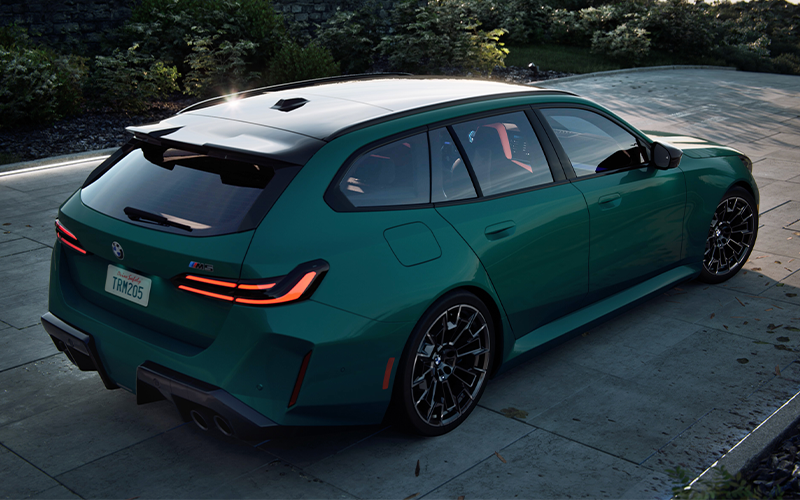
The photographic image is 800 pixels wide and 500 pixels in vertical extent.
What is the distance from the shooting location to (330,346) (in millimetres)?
3158

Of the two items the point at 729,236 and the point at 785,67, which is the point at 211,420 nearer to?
the point at 729,236

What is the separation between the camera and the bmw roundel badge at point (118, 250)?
3.42 meters

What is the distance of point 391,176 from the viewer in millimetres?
3619

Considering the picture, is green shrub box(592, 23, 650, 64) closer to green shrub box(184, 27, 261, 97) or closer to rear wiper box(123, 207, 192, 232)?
green shrub box(184, 27, 261, 97)

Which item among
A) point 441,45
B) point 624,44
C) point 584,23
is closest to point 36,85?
point 441,45

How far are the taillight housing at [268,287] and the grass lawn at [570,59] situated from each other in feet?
58.1

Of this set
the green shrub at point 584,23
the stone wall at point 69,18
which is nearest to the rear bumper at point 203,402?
the stone wall at point 69,18

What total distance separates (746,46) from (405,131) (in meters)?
23.9

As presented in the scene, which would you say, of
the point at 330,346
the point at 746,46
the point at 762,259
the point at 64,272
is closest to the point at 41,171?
the point at 64,272

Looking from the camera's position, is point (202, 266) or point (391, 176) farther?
point (391, 176)

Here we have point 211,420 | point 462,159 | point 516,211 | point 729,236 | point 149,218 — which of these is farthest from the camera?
point 729,236

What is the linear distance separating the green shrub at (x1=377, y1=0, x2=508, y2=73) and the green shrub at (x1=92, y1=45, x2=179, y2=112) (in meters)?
5.40

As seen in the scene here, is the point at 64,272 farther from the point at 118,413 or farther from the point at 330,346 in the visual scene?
the point at 330,346

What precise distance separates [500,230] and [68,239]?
2.29 m
